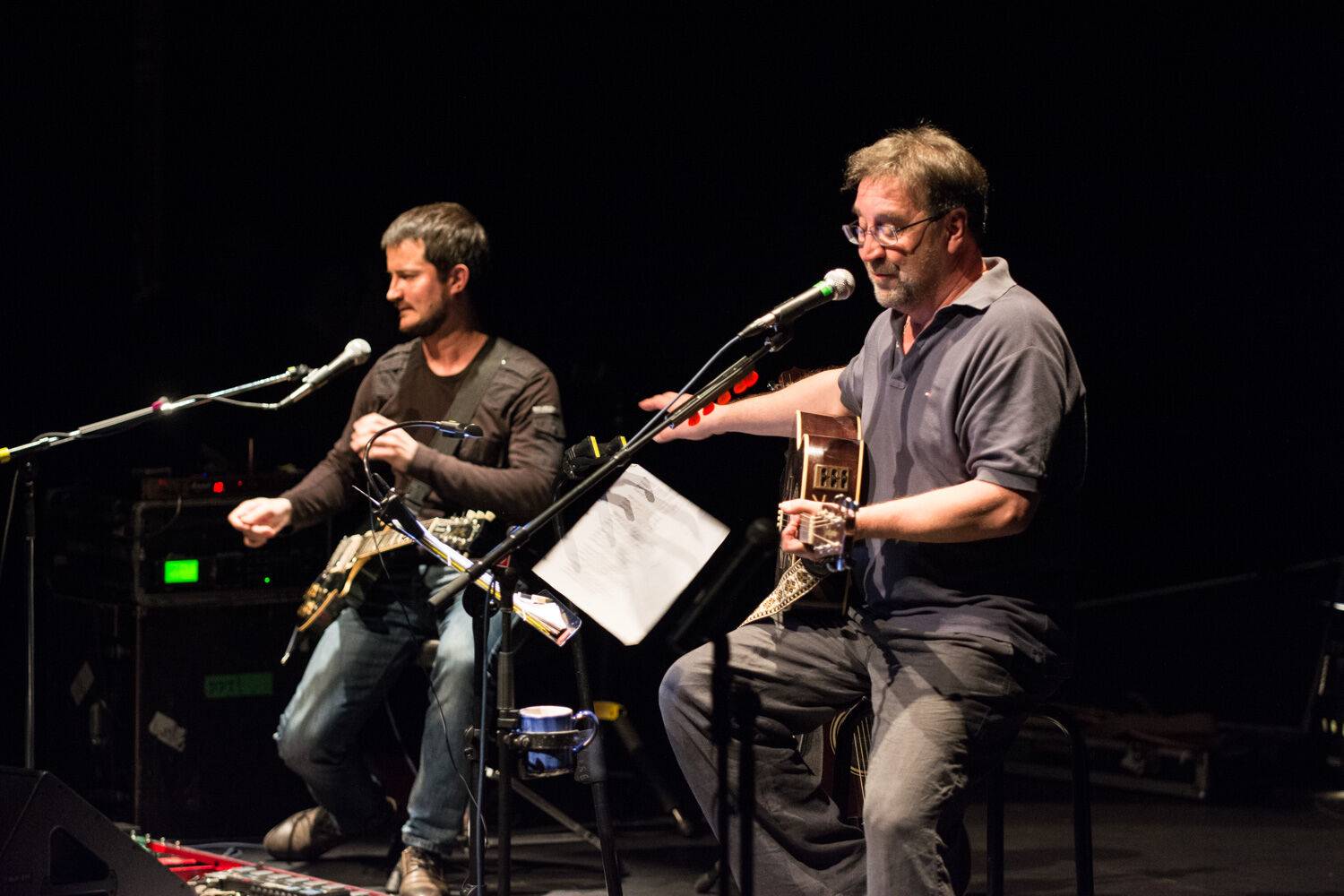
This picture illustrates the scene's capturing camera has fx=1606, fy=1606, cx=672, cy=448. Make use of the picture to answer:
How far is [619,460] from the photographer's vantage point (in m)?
3.24

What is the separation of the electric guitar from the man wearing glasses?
98 cm

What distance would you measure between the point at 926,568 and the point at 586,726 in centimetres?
82

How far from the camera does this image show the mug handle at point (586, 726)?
3520mm

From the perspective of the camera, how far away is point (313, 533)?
554cm

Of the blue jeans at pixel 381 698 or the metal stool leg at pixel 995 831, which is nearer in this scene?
the metal stool leg at pixel 995 831

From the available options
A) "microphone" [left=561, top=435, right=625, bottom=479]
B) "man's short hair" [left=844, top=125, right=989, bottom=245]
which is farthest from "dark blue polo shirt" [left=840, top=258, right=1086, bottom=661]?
"microphone" [left=561, top=435, right=625, bottom=479]

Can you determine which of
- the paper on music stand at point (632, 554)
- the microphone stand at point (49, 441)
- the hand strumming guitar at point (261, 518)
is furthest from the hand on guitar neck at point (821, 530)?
the hand strumming guitar at point (261, 518)

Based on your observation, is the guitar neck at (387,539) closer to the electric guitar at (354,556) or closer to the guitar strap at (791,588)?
the electric guitar at (354,556)

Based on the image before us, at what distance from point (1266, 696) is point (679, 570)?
14.8ft

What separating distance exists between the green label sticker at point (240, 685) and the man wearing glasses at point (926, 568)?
2.22 meters

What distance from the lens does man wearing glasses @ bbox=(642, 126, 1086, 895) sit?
315 cm

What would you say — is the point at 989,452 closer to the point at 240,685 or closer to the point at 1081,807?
the point at 1081,807


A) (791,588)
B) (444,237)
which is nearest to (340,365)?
(444,237)

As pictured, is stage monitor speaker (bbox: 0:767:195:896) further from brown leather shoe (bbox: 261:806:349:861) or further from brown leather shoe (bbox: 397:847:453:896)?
brown leather shoe (bbox: 261:806:349:861)
